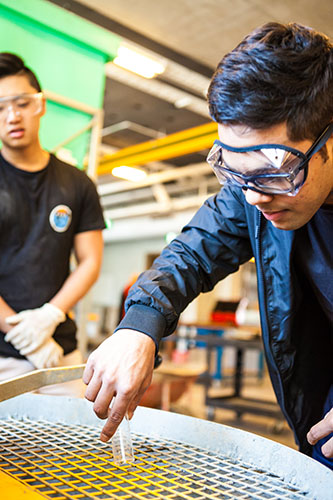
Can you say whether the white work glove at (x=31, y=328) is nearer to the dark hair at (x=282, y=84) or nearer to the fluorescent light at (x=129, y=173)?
the dark hair at (x=282, y=84)

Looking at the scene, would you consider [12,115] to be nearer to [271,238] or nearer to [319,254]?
[271,238]

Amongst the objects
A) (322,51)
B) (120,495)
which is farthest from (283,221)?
(120,495)

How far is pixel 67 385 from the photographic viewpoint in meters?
1.62

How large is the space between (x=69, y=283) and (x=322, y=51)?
119 centimetres

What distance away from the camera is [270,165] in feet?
2.73

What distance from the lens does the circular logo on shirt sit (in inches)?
67.4

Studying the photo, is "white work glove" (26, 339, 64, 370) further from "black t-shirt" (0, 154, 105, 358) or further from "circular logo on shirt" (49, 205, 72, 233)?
"circular logo on shirt" (49, 205, 72, 233)

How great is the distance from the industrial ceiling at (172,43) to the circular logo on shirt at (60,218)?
11.4 feet

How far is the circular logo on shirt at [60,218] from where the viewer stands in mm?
1712

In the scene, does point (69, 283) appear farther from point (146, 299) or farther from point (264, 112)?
point (264, 112)

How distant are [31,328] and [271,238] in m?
0.82

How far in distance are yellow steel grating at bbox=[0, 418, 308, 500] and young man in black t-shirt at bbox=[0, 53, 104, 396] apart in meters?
0.55

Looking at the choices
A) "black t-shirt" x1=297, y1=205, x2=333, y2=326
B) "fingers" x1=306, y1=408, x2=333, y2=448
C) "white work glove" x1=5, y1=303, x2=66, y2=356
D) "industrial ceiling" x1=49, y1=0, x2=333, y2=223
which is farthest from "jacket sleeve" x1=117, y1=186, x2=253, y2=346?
"industrial ceiling" x1=49, y1=0, x2=333, y2=223

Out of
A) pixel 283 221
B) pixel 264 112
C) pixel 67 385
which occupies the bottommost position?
pixel 67 385
